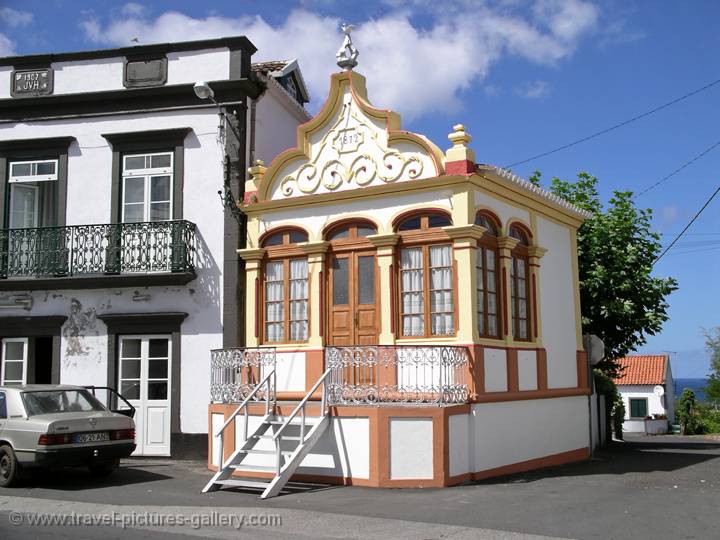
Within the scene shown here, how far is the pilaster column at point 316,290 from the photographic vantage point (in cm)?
1456

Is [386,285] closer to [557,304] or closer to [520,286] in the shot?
[520,286]

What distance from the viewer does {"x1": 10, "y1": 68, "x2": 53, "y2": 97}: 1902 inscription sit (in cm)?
1739

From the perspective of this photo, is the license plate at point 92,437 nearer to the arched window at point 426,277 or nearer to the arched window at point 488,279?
the arched window at point 426,277

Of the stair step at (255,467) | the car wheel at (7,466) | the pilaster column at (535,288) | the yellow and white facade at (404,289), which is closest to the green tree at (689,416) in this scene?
the yellow and white facade at (404,289)

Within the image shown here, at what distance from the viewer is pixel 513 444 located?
46.1ft

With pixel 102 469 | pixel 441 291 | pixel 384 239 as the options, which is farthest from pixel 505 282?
pixel 102 469

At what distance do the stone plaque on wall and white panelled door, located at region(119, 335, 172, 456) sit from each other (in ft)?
17.2

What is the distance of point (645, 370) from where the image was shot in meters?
55.2

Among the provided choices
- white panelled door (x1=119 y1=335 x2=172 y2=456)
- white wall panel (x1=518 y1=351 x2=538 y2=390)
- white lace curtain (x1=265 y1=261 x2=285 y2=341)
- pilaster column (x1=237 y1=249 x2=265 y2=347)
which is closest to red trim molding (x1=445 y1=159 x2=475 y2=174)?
white wall panel (x1=518 y1=351 x2=538 y2=390)

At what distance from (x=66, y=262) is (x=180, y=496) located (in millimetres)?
6903

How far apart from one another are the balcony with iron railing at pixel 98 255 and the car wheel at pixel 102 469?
392cm

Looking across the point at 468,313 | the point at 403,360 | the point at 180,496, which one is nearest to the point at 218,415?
the point at 180,496

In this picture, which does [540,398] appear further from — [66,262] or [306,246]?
[66,262]

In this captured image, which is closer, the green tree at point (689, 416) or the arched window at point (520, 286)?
the arched window at point (520, 286)
